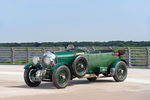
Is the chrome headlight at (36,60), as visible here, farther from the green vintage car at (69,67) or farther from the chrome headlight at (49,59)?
the chrome headlight at (49,59)

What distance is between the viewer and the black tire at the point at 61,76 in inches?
484

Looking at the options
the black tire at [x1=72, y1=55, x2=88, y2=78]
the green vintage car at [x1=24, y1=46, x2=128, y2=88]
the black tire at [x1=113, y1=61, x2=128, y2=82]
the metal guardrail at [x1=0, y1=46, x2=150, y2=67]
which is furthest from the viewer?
the metal guardrail at [x1=0, y1=46, x2=150, y2=67]

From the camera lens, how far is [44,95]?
10.8 meters

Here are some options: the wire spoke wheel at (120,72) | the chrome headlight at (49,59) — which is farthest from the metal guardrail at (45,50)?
the chrome headlight at (49,59)

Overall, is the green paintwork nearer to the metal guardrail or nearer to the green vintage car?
the green vintage car

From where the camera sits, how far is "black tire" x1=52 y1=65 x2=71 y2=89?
40.3ft

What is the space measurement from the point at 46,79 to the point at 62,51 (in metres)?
1.18

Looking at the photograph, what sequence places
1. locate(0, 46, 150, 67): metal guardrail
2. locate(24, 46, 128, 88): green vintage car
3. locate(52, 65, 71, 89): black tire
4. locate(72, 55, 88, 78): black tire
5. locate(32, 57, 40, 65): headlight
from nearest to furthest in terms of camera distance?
locate(52, 65, 71, 89): black tire < locate(24, 46, 128, 88): green vintage car < locate(72, 55, 88, 78): black tire < locate(32, 57, 40, 65): headlight < locate(0, 46, 150, 67): metal guardrail

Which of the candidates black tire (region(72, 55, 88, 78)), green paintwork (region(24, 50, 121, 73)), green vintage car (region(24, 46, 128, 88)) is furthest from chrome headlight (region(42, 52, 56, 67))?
black tire (region(72, 55, 88, 78))

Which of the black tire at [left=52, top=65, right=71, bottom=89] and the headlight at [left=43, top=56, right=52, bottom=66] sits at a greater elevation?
the headlight at [left=43, top=56, right=52, bottom=66]

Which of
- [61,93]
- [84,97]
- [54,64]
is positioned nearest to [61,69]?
[54,64]

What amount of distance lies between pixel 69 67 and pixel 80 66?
1.34 ft

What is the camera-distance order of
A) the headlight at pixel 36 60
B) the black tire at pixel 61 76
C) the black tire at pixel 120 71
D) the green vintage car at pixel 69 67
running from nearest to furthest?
1. the black tire at pixel 61 76
2. the green vintage car at pixel 69 67
3. the headlight at pixel 36 60
4. the black tire at pixel 120 71

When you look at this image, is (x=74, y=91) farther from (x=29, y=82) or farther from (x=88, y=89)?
(x=29, y=82)
